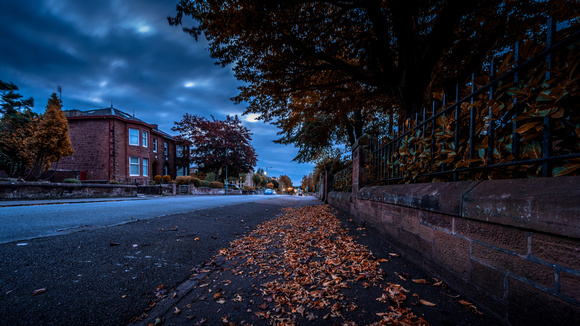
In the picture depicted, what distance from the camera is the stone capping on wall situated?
40.4 inches

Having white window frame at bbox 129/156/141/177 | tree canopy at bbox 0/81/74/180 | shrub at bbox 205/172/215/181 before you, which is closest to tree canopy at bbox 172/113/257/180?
shrub at bbox 205/172/215/181

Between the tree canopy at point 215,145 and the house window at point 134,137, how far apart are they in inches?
285

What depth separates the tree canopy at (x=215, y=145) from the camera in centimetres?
3130

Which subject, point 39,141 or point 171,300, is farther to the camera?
point 39,141

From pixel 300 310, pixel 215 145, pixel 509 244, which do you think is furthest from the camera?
pixel 215 145

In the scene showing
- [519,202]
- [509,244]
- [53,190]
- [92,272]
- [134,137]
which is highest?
[134,137]

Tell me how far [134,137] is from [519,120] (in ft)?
97.0

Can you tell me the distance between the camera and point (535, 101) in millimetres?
1422

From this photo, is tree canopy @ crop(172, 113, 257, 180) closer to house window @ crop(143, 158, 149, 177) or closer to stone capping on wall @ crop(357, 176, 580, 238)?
house window @ crop(143, 158, 149, 177)

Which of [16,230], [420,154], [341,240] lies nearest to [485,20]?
[420,154]

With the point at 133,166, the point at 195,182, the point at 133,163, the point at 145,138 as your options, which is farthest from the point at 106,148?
the point at 195,182

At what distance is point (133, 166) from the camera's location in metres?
23.8

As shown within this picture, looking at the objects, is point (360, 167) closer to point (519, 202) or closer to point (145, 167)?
point (519, 202)

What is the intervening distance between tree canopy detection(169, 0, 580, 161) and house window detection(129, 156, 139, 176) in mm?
23636
